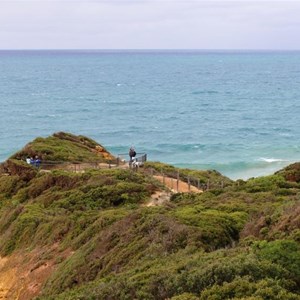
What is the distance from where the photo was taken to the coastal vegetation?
38.7ft

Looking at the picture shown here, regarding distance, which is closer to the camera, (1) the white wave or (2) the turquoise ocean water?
(1) the white wave

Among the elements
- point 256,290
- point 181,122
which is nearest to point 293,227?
point 256,290

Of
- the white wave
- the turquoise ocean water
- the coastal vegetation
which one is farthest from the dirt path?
the white wave

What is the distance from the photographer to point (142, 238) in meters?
16.9

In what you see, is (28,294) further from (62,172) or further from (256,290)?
(62,172)

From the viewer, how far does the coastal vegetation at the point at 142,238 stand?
38.7 feet

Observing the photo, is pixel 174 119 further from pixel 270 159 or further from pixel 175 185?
pixel 175 185

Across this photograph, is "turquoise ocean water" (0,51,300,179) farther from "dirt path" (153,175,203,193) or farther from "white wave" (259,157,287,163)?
"dirt path" (153,175,203,193)

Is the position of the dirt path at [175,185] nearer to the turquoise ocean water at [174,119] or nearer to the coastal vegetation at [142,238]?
the coastal vegetation at [142,238]

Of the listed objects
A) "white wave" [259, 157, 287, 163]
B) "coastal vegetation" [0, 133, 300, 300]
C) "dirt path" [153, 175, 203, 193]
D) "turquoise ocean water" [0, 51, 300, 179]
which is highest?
"coastal vegetation" [0, 133, 300, 300]

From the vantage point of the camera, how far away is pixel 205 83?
152 m

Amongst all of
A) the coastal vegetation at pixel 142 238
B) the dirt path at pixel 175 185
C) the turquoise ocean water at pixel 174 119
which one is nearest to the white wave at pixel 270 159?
the turquoise ocean water at pixel 174 119

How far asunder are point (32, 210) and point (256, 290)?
1561cm

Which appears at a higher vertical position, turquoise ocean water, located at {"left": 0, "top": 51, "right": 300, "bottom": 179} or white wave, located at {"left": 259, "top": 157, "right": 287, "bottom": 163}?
white wave, located at {"left": 259, "top": 157, "right": 287, "bottom": 163}
